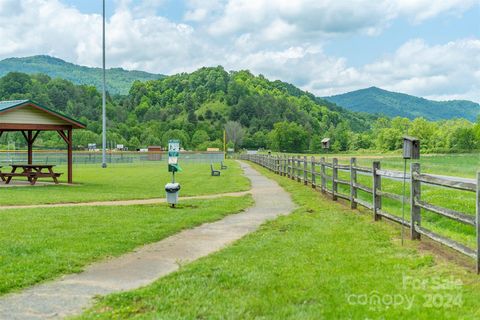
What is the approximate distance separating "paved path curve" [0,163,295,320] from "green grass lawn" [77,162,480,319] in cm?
37

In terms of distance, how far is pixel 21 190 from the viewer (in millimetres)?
21531

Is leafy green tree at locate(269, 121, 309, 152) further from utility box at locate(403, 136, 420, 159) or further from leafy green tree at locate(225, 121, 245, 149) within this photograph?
utility box at locate(403, 136, 420, 159)

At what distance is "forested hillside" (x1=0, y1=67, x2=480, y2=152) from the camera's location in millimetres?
125938

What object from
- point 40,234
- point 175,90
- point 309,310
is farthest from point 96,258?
point 175,90

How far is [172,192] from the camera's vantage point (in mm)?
15328

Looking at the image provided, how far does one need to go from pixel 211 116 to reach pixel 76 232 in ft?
539

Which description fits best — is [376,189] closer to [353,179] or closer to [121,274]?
[353,179]

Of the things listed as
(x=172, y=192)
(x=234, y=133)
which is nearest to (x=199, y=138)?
(x=234, y=133)

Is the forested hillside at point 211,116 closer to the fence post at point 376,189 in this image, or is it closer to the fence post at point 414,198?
the fence post at point 376,189

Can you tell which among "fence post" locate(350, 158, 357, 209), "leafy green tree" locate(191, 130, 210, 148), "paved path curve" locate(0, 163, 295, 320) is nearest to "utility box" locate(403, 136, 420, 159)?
"paved path curve" locate(0, 163, 295, 320)

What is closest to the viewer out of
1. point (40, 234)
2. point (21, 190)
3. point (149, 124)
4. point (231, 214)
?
point (40, 234)

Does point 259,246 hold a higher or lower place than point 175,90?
lower

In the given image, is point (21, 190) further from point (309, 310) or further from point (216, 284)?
point (309, 310)

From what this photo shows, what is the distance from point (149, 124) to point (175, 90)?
32.8 meters
